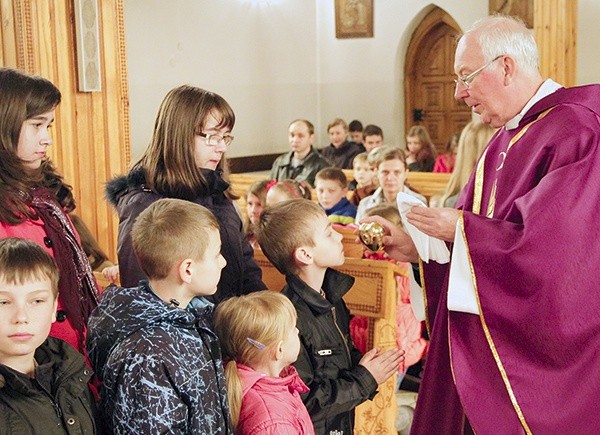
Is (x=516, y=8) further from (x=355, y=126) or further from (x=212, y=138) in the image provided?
(x=212, y=138)

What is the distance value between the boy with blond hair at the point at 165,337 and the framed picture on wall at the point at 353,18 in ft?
38.4

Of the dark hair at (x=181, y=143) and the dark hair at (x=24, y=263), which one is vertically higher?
the dark hair at (x=181, y=143)

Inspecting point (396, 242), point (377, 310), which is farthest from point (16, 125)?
point (377, 310)

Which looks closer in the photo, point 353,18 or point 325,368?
point 325,368

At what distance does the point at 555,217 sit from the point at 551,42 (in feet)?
21.2

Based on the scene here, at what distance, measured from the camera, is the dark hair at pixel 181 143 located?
2.86 meters

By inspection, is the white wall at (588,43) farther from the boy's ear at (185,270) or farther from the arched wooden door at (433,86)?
the boy's ear at (185,270)

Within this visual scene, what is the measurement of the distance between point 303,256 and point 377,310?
2.21ft

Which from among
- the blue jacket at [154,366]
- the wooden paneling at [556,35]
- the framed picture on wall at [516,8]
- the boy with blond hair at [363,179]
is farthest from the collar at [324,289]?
the framed picture on wall at [516,8]

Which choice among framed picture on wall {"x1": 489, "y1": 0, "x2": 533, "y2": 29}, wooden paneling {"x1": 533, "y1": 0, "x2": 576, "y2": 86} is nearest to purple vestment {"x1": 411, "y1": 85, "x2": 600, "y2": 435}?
wooden paneling {"x1": 533, "y1": 0, "x2": 576, "y2": 86}

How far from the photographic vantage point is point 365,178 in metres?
7.63

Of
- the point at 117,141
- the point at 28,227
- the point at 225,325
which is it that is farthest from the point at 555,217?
the point at 117,141

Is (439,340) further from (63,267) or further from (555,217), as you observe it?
(63,267)

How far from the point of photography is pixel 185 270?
7.96 ft
